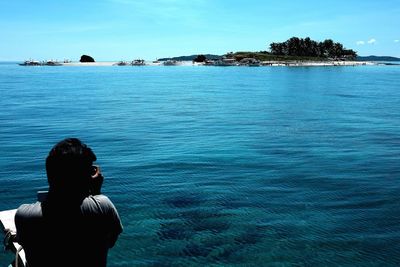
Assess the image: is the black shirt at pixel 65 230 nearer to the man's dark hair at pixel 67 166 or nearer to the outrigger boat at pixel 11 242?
the man's dark hair at pixel 67 166

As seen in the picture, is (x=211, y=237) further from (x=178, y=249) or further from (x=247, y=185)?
(x=247, y=185)

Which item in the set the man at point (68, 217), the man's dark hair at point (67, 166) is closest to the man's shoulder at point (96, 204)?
the man at point (68, 217)

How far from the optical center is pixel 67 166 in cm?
427

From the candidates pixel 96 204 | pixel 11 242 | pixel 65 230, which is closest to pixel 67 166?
pixel 96 204

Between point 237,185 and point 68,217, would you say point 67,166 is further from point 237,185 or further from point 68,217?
point 237,185

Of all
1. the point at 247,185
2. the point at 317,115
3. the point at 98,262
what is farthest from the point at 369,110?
the point at 98,262

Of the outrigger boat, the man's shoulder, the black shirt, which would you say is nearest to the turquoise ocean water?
the outrigger boat

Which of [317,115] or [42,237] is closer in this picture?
[42,237]

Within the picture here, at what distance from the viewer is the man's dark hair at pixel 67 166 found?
4266mm

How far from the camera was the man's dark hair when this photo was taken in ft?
14.0

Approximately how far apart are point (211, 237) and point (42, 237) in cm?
881

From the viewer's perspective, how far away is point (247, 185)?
18.2 meters

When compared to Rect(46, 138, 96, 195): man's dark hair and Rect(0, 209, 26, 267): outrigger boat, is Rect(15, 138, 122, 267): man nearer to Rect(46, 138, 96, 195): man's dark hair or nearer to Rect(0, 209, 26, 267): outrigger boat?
Rect(46, 138, 96, 195): man's dark hair

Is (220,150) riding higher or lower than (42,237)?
lower
